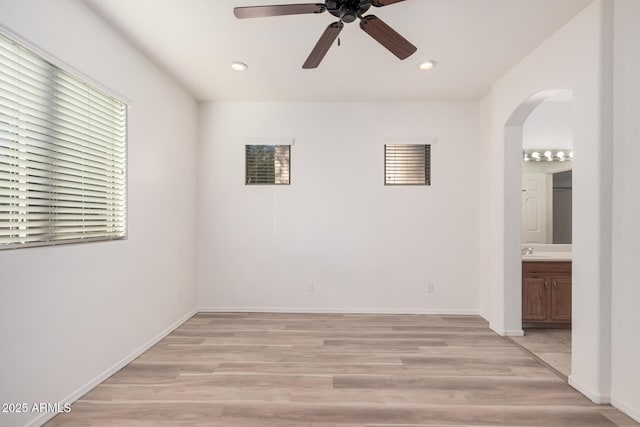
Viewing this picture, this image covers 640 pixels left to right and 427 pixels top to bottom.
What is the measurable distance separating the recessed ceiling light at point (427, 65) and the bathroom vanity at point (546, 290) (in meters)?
2.32

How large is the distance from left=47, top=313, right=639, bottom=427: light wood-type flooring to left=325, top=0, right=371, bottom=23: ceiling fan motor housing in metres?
2.43

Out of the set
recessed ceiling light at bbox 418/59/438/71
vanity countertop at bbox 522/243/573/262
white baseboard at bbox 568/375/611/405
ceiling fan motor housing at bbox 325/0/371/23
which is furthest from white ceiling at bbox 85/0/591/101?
white baseboard at bbox 568/375/611/405

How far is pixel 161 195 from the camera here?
3.32 meters

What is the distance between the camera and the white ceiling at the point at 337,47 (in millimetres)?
2311

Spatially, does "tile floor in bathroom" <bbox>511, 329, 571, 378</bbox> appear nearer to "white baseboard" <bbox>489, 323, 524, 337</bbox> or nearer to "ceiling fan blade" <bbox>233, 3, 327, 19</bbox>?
"white baseboard" <bbox>489, 323, 524, 337</bbox>

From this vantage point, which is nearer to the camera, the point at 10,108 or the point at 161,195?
the point at 10,108

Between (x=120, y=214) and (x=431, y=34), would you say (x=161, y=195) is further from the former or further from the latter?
(x=431, y=34)

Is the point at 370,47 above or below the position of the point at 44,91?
above

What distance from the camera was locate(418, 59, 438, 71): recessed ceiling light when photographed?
3084mm

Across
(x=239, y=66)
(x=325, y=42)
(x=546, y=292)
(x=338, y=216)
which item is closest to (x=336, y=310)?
(x=338, y=216)

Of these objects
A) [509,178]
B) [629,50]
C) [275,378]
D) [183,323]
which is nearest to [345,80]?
[509,178]

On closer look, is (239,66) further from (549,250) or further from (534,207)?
(549,250)

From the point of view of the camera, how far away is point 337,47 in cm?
280

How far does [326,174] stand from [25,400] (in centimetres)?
337
